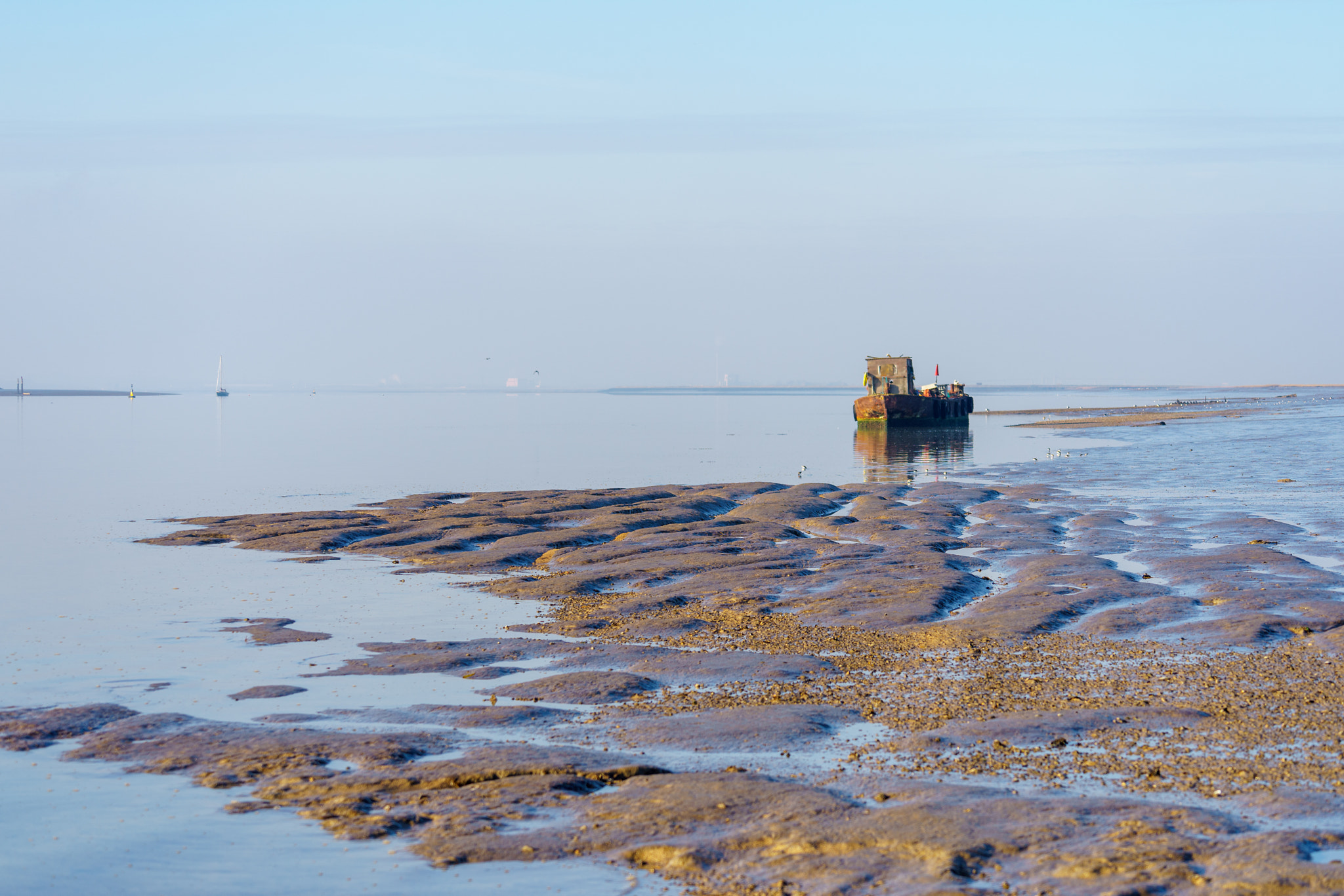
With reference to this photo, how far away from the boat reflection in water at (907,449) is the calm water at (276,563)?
448 millimetres

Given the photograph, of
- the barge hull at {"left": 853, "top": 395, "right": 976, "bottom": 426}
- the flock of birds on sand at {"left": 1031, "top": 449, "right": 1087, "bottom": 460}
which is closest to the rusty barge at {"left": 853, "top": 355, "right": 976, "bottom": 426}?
the barge hull at {"left": 853, "top": 395, "right": 976, "bottom": 426}

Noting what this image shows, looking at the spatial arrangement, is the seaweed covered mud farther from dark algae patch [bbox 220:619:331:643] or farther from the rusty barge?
the rusty barge

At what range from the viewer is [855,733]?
9.41m

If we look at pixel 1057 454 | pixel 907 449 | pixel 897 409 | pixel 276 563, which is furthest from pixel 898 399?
pixel 276 563

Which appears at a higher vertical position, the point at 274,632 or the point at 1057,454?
the point at 1057,454

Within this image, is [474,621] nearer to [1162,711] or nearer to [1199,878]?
[1162,711]

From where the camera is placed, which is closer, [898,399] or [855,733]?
[855,733]

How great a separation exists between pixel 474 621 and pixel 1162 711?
8639mm

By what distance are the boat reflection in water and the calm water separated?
0.45m

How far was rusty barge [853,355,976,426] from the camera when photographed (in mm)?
71500

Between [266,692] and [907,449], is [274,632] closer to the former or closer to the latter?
[266,692]

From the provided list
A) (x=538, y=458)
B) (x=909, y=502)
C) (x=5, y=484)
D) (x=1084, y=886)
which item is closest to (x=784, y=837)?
(x=1084, y=886)

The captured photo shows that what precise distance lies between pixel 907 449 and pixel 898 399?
53.7 feet

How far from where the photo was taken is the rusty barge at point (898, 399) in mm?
71500
